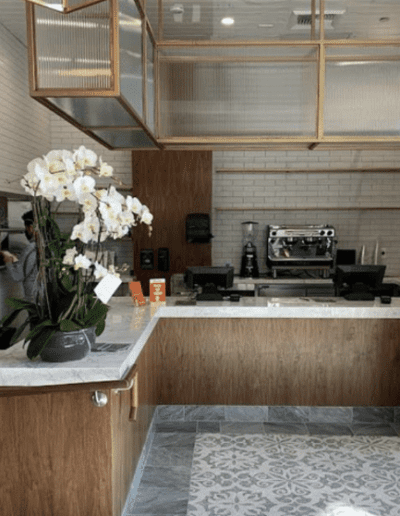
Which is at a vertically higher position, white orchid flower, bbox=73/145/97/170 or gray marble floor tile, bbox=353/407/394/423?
white orchid flower, bbox=73/145/97/170

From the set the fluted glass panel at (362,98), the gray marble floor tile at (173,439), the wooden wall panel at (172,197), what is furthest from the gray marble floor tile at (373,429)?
the wooden wall panel at (172,197)

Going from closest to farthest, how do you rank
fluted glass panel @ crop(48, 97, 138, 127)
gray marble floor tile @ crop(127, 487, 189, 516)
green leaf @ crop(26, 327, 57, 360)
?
green leaf @ crop(26, 327, 57, 360)
fluted glass panel @ crop(48, 97, 138, 127)
gray marble floor tile @ crop(127, 487, 189, 516)

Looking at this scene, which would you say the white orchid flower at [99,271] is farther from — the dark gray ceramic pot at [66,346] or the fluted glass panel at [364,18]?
the fluted glass panel at [364,18]

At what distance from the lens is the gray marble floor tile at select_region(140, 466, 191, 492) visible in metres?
3.03

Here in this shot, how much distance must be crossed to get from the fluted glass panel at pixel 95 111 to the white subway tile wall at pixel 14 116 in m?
2.33

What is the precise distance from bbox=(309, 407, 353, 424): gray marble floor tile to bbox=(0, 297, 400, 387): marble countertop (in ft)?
2.54

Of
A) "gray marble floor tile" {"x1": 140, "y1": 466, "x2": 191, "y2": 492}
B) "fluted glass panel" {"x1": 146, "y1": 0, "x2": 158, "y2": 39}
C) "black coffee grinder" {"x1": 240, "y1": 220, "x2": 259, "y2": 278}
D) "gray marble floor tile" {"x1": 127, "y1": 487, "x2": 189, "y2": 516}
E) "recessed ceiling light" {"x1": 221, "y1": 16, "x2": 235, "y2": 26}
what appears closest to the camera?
"gray marble floor tile" {"x1": 127, "y1": 487, "x2": 189, "y2": 516}

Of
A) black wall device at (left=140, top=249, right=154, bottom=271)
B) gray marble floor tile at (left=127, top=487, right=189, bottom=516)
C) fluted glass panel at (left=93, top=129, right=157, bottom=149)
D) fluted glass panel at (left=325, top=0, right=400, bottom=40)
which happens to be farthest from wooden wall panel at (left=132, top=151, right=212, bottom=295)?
gray marble floor tile at (left=127, top=487, right=189, bottom=516)

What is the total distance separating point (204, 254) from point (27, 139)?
2.55 metres

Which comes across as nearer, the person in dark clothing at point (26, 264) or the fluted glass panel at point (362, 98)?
the fluted glass panel at point (362, 98)

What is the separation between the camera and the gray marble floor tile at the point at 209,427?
3.79 meters

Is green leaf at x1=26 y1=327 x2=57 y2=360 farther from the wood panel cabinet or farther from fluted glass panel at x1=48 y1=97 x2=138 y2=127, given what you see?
fluted glass panel at x1=48 y1=97 x2=138 y2=127

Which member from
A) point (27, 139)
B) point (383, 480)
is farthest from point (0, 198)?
point (383, 480)

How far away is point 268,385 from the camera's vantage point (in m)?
3.91
